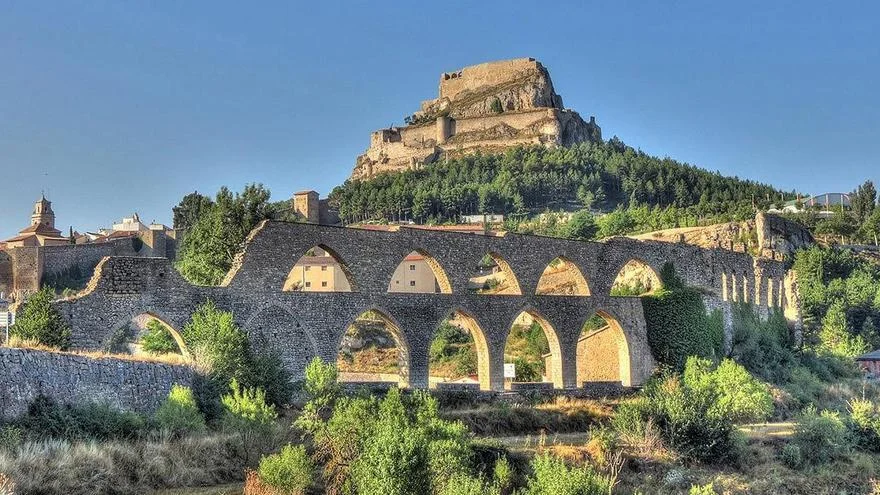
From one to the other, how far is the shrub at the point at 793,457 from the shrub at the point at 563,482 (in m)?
8.27

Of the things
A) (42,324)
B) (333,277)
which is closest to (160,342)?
(42,324)

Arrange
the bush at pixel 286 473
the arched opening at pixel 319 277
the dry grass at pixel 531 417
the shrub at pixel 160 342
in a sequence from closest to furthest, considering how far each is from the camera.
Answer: the bush at pixel 286 473, the dry grass at pixel 531 417, the shrub at pixel 160 342, the arched opening at pixel 319 277

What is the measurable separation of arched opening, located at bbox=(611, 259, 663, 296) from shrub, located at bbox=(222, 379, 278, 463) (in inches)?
690

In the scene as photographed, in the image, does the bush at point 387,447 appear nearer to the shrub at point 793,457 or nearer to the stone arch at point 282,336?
the stone arch at point 282,336

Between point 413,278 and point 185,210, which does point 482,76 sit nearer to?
point 185,210

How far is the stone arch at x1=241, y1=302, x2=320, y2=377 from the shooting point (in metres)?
22.2

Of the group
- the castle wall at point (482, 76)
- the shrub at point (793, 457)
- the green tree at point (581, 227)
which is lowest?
the shrub at point (793, 457)

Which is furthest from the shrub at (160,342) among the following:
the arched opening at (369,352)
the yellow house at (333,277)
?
the yellow house at (333,277)

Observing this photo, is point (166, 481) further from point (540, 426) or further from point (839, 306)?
point (839, 306)

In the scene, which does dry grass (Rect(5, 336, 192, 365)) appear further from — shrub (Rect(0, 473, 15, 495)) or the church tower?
the church tower

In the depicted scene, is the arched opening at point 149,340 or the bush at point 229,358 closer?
the bush at point 229,358

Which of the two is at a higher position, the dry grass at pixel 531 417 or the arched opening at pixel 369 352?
the arched opening at pixel 369 352

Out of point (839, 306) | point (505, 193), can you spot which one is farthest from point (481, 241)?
point (505, 193)

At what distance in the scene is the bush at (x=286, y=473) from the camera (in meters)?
13.3
